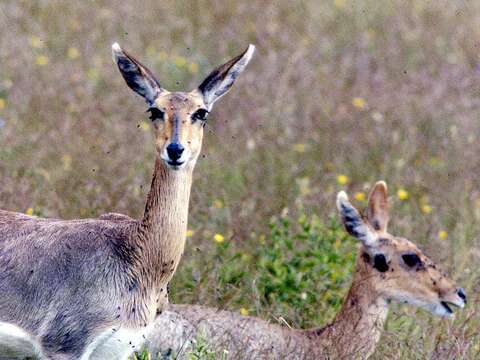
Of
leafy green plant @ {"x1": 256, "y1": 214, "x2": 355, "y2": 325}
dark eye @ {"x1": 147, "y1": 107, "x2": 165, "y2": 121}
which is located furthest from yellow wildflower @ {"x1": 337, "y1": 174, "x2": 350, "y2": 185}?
dark eye @ {"x1": 147, "y1": 107, "x2": 165, "y2": 121}

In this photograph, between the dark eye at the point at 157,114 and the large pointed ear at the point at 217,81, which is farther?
the large pointed ear at the point at 217,81

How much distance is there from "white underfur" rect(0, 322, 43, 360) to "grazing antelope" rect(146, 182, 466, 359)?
27.2 inches

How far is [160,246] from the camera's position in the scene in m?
5.98

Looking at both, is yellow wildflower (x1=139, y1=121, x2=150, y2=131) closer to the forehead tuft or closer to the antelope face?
the antelope face

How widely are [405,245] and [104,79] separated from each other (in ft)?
13.2

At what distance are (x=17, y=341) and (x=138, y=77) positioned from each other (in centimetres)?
134

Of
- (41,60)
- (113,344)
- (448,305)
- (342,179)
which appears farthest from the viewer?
(41,60)

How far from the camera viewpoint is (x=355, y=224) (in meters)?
7.29

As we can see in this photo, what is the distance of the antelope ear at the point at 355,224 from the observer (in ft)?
23.9

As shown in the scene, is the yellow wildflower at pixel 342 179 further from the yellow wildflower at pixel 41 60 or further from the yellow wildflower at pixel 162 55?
the yellow wildflower at pixel 41 60

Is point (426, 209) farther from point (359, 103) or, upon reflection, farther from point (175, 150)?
point (175, 150)

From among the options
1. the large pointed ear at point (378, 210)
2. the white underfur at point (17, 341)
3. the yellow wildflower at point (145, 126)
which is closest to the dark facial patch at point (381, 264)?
the large pointed ear at point (378, 210)

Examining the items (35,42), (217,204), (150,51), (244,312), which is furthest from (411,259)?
(35,42)

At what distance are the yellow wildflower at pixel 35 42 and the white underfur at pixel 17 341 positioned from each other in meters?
5.71
